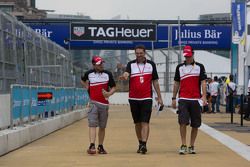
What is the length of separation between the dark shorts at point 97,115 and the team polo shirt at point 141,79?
0.60 meters

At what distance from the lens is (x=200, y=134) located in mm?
16969

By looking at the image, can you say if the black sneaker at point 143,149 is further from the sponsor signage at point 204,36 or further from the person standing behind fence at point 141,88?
the sponsor signage at point 204,36

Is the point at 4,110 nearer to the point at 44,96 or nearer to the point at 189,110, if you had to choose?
the point at 189,110

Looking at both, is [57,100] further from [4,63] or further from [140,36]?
[140,36]

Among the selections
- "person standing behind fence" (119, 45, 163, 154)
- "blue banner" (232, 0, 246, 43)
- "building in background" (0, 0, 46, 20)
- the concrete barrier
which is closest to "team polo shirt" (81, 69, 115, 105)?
"person standing behind fence" (119, 45, 163, 154)

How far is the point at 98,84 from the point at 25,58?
236 inches

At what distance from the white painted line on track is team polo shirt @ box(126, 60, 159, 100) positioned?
6.72 feet

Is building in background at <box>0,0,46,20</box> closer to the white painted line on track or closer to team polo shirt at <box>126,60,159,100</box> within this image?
the white painted line on track

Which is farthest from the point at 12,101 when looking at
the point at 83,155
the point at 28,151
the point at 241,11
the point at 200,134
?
the point at 241,11

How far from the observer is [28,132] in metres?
14.2

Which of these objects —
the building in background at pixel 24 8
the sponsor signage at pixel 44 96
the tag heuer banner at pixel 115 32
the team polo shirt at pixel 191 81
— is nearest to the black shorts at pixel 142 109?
the team polo shirt at pixel 191 81

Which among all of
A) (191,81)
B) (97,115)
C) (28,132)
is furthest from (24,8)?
(191,81)

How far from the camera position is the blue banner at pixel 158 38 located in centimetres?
3694

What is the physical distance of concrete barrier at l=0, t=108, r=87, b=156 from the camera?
1215cm
